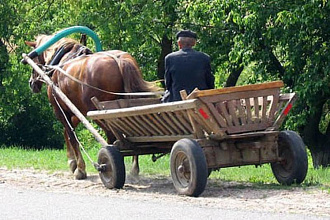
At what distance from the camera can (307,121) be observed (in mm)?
19016

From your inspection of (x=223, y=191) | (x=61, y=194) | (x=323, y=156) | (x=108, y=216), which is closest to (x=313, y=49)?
(x=323, y=156)

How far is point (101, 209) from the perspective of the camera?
887cm

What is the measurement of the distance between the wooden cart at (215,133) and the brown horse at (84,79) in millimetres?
1146

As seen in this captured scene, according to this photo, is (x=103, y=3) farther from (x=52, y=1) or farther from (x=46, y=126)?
(x=46, y=126)

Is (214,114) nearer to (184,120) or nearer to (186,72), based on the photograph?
(184,120)

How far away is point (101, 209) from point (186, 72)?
2.66m

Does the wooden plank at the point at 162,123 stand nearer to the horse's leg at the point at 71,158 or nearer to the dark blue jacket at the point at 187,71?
the dark blue jacket at the point at 187,71

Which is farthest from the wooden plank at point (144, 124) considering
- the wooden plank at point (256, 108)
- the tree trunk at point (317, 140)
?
the tree trunk at point (317, 140)

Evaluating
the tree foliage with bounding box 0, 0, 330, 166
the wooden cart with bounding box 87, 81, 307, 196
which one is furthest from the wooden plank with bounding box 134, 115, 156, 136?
the tree foliage with bounding box 0, 0, 330, 166

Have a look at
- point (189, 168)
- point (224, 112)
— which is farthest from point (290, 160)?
point (189, 168)

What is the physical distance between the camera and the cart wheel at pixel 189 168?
32.6 feet

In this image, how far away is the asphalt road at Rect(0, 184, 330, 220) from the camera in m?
8.26

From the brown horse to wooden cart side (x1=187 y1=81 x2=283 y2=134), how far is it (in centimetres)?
252

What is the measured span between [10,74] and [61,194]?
16866mm
